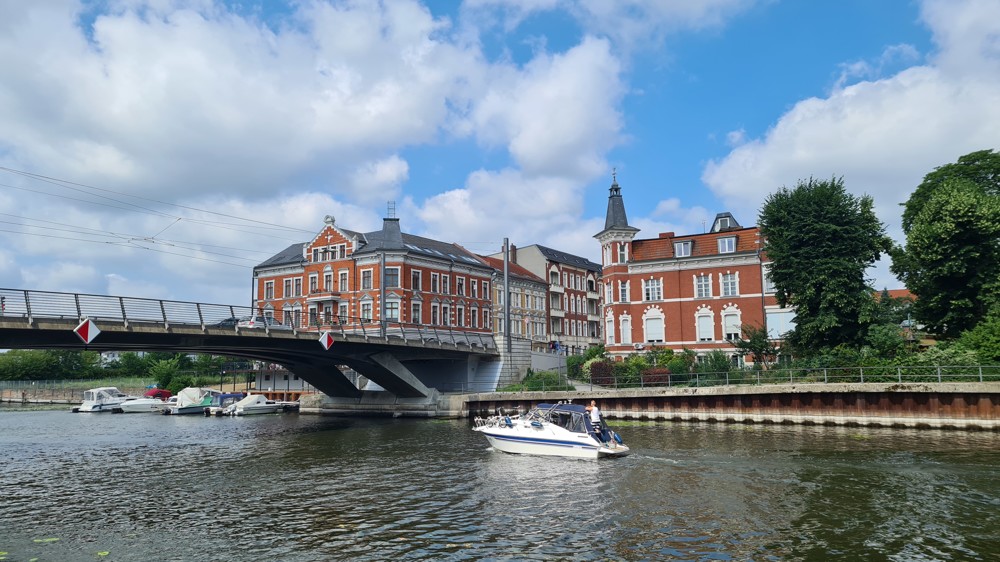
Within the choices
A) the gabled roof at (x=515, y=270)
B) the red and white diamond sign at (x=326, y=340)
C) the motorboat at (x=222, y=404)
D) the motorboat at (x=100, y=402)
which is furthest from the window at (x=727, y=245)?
the motorboat at (x=100, y=402)

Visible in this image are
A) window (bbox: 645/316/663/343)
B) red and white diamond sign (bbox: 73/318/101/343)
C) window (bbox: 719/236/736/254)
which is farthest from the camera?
window (bbox: 645/316/663/343)

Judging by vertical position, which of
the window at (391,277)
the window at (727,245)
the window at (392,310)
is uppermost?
the window at (727,245)

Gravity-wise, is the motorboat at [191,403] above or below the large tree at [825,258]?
below

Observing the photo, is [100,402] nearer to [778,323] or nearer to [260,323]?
[260,323]

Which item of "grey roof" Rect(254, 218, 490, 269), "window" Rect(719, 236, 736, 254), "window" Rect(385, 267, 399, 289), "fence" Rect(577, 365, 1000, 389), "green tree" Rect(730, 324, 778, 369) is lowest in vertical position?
"fence" Rect(577, 365, 1000, 389)

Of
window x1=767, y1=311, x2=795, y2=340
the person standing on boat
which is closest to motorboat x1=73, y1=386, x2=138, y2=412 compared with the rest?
the person standing on boat

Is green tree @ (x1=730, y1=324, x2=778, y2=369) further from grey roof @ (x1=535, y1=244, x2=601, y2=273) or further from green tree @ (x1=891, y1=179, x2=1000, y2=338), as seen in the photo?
grey roof @ (x1=535, y1=244, x2=601, y2=273)

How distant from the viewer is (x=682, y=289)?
63531 mm

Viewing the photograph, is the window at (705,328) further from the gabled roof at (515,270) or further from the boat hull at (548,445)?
the boat hull at (548,445)

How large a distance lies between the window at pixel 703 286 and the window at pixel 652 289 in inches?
129

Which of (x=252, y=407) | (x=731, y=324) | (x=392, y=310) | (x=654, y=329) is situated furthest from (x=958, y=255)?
(x=252, y=407)

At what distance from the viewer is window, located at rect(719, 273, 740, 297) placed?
61688mm

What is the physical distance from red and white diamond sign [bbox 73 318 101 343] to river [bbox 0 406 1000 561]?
5.73m

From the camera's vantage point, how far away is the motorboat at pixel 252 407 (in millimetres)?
63875
